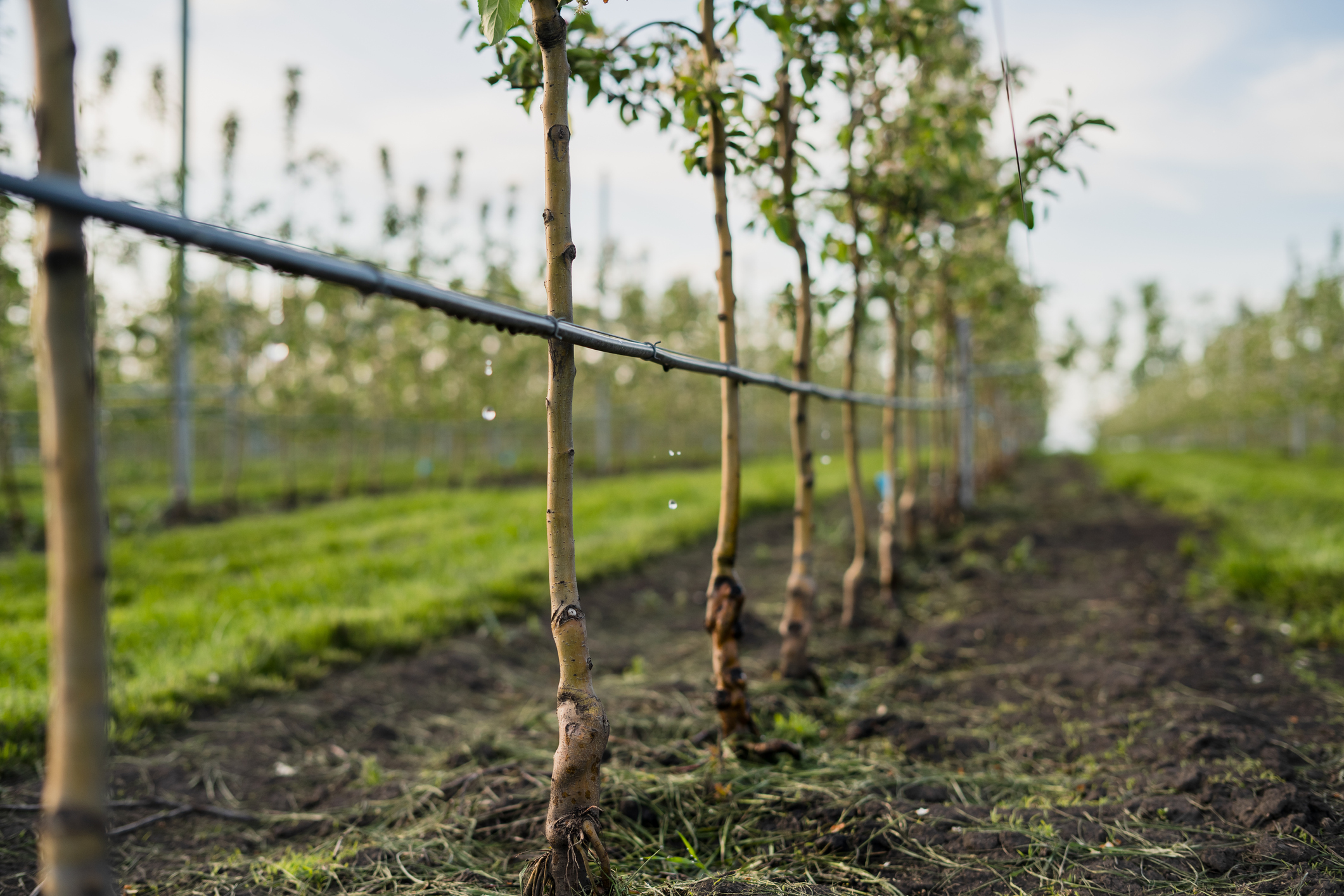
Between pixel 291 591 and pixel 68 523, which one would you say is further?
pixel 291 591

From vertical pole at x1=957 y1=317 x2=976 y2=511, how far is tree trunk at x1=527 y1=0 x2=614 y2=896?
24.6 ft

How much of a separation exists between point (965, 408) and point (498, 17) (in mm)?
8181

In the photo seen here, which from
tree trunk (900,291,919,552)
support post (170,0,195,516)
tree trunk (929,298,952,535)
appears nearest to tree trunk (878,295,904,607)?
tree trunk (900,291,919,552)

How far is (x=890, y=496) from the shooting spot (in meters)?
5.48

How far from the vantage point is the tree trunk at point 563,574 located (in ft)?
5.89

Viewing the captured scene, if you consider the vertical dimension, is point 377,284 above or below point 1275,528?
above

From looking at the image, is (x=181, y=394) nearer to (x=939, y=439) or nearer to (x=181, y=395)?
(x=181, y=395)

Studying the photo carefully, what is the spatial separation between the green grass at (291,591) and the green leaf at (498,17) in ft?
4.78

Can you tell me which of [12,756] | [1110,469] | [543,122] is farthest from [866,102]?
[1110,469]

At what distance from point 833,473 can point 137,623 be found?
15.4 metres

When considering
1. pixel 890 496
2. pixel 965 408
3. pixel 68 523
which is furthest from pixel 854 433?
pixel 965 408

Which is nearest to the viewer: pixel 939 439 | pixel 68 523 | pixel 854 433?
pixel 68 523

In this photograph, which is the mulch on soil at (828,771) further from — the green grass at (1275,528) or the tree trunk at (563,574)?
the green grass at (1275,528)

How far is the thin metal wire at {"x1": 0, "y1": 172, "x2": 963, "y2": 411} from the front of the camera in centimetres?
93
